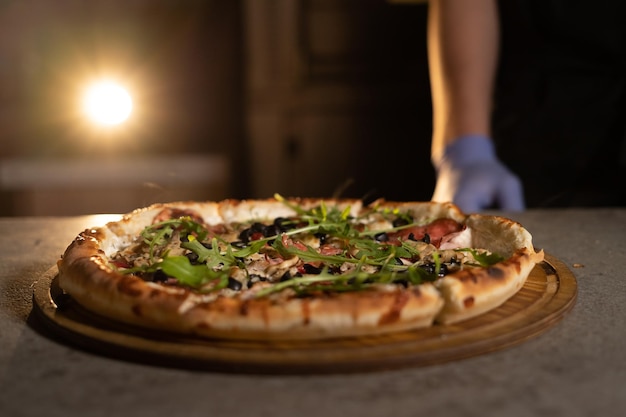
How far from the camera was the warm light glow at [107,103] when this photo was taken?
4.74 meters

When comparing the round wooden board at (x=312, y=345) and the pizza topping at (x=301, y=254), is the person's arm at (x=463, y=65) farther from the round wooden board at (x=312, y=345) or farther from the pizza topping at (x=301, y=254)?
the round wooden board at (x=312, y=345)

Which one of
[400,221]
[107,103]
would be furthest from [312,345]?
[107,103]

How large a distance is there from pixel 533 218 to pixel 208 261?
121 centimetres

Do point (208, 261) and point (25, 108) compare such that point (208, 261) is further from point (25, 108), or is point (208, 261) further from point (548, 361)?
point (25, 108)

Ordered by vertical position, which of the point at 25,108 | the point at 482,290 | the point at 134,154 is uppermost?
the point at 482,290

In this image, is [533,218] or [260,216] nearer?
[260,216]

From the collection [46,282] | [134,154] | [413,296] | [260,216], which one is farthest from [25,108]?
[413,296]

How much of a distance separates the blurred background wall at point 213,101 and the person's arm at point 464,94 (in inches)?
59.1

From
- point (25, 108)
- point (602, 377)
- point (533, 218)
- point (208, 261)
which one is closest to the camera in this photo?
point (602, 377)

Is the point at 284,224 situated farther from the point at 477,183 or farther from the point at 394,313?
the point at 477,183

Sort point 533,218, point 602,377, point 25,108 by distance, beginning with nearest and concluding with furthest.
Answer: point 602,377, point 533,218, point 25,108

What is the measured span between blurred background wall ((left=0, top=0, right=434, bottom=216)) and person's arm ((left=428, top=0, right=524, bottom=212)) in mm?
1501

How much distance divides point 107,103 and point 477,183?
3.05 meters

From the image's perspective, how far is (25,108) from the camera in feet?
15.5
